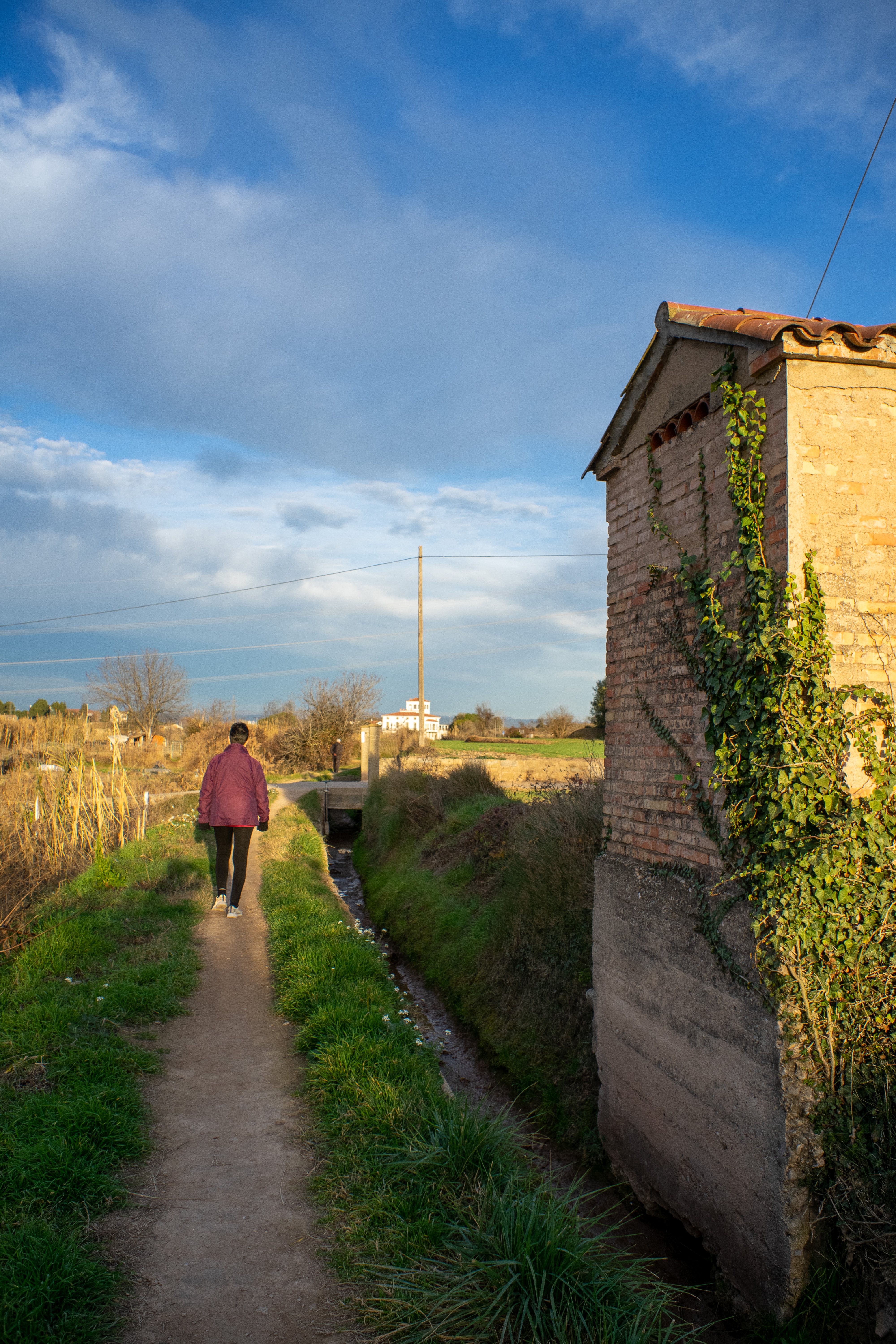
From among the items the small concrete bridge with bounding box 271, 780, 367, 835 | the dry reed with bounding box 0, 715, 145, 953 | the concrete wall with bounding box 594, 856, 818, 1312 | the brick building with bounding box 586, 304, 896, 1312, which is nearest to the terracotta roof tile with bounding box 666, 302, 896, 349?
the brick building with bounding box 586, 304, 896, 1312

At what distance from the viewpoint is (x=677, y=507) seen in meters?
4.80

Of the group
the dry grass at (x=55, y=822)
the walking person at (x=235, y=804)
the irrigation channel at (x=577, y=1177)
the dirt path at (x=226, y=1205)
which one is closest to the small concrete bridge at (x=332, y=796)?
the dry grass at (x=55, y=822)

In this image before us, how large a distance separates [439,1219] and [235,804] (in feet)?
18.7

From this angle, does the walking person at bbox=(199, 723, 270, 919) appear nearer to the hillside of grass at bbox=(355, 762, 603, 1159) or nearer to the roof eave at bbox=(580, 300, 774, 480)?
the hillside of grass at bbox=(355, 762, 603, 1159)

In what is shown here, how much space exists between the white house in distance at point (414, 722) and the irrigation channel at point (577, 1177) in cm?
2052

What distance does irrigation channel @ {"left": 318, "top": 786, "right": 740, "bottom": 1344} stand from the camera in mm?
4047

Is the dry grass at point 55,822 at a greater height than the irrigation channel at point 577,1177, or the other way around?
the dry grass at point 55,822

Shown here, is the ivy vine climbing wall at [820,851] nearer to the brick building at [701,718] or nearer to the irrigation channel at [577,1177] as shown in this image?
the brick building at [701,718]

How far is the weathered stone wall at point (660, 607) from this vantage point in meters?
4.21

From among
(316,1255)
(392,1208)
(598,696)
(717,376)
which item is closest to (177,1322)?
(316,1255)

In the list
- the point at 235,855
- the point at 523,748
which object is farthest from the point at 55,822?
the point at 523,748

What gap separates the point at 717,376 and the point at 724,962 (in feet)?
10.7

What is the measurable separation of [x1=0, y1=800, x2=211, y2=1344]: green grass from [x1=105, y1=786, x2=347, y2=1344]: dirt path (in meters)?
0.15

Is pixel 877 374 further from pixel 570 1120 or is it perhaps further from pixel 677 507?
pixel 570 1120
